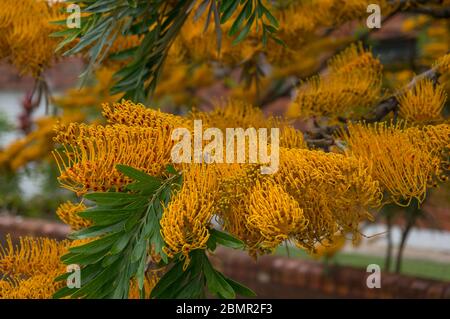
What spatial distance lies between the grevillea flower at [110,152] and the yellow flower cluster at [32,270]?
0.51m

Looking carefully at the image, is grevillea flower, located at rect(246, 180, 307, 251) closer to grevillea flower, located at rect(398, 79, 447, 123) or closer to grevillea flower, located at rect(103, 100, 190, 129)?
grevillea flower, located at rect(103, 100, 190, 129)

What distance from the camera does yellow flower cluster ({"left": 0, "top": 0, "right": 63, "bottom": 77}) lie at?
9.90 feet

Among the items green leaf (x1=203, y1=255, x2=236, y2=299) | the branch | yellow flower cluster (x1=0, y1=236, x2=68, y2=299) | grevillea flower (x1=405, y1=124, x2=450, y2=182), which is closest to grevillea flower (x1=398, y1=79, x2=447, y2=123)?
the branch

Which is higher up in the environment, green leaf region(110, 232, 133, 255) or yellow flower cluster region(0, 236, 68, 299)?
green leaf region(110, 232, 133, 255)

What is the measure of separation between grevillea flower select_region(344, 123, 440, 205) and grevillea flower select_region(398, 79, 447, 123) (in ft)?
1.38

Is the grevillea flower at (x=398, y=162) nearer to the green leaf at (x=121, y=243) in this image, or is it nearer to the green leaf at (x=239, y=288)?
the green leaf at (x=239, y=288)

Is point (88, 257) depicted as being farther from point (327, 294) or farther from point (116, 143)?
point (327, 294)

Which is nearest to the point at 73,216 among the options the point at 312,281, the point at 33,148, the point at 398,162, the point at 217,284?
the point at 217,284

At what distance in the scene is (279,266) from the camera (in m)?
5.34

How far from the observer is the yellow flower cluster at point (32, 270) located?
2.35 meters

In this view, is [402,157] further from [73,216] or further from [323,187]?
[73,216]

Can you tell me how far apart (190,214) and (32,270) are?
87 centimetres
